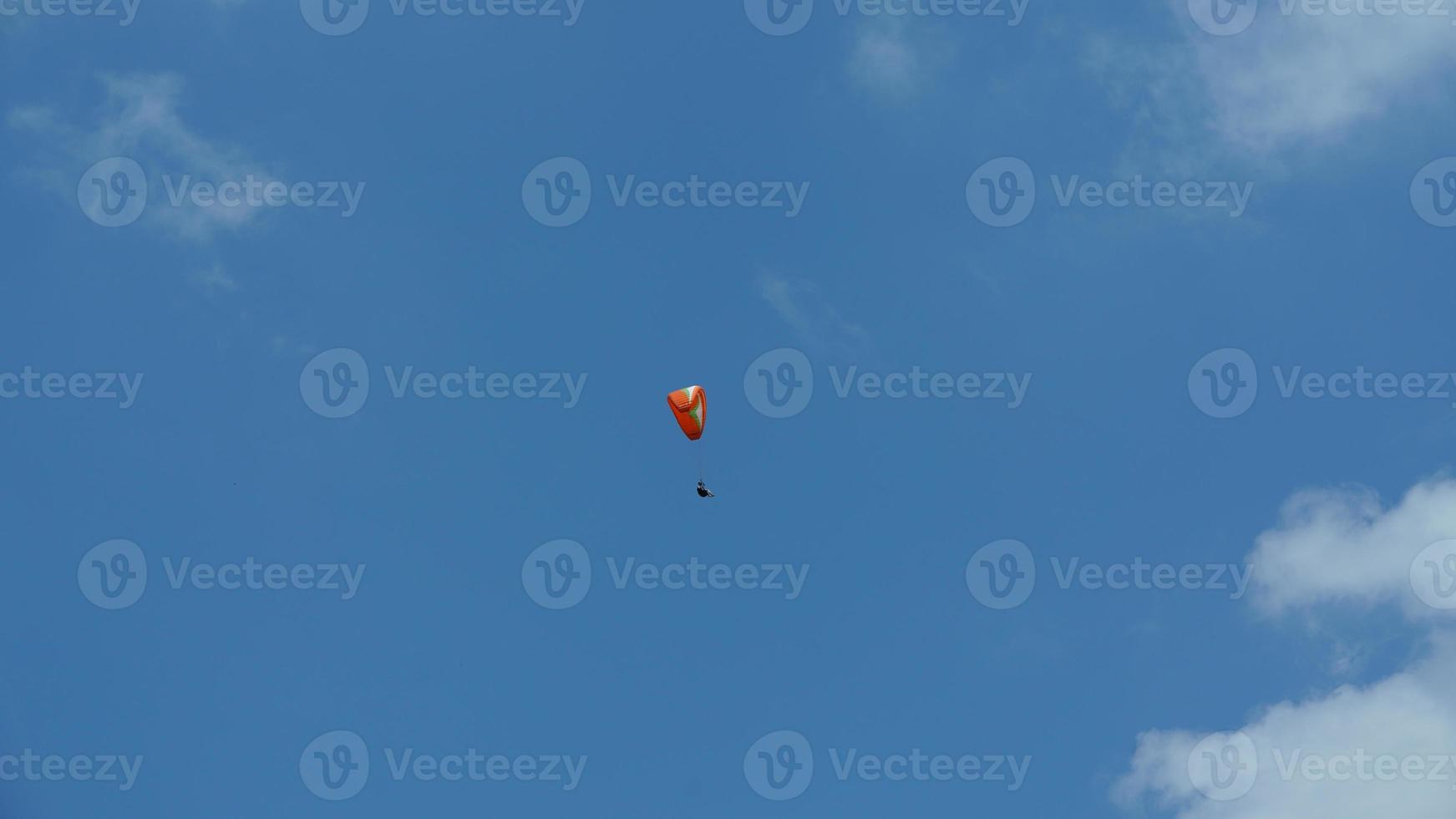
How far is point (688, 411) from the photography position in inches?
3989

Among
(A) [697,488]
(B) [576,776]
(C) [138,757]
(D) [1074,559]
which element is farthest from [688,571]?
(C) [138,757]

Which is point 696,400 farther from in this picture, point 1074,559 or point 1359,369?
point 1359,369

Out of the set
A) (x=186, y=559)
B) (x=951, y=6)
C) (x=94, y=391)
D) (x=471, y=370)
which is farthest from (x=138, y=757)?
(x=951, y=6)

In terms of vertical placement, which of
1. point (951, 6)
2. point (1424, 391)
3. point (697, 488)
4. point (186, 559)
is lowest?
point (186, 559)

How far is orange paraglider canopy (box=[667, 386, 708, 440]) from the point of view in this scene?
332 feet

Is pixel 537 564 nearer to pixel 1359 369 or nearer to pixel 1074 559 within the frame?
pixel 1074 559

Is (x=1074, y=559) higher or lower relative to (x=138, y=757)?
higher

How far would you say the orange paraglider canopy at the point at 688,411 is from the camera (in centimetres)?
10119

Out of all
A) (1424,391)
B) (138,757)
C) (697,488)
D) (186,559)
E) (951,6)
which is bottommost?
(138,757)

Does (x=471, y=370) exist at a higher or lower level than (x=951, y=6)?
lower

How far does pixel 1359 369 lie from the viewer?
97.8m

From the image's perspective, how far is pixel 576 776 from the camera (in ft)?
322

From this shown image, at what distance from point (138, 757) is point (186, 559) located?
31.0 ft

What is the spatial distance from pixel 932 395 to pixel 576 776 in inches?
982
